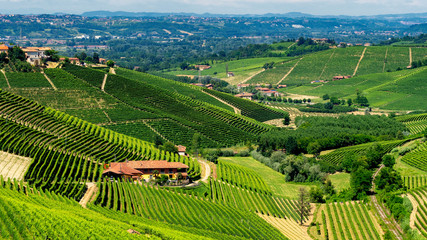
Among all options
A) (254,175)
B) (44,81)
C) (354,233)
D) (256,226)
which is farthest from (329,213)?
(44,81)

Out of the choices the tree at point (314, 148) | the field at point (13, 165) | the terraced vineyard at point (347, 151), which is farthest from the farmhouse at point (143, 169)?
the tree at point (314, 148)

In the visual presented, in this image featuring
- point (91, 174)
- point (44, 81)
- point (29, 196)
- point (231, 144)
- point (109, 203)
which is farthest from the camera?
point (44, 81)

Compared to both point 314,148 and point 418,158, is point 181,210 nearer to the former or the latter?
point 418,158

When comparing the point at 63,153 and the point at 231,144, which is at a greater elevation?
the point at 63,153

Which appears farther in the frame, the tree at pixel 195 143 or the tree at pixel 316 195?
the tree at pixel 195 143

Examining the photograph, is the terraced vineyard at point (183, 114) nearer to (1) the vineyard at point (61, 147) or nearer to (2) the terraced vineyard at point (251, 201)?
(1) the vineyard at point (61, 147)

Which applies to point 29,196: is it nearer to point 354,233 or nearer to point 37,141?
point 37,141

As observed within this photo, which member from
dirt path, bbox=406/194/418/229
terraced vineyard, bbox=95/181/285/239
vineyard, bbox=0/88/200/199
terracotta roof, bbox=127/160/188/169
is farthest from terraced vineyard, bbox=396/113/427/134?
terraced vineyard, bbox=95/181/285/239
